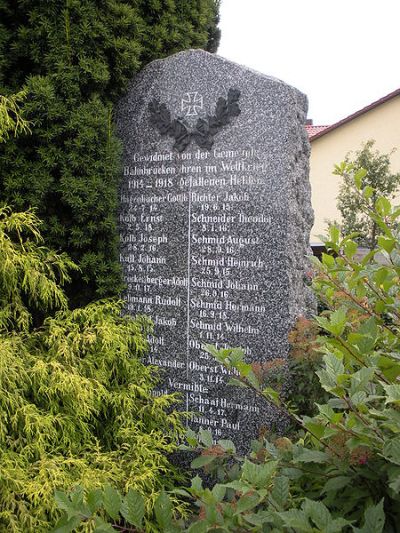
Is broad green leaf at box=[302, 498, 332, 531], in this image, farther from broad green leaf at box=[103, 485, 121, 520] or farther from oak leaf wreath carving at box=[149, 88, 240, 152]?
oak leaf wreath carving at box=[149, 88, 240, 152]

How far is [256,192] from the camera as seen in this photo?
3785 millimetres

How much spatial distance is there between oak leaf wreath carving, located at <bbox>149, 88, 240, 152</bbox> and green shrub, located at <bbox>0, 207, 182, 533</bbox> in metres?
1.07

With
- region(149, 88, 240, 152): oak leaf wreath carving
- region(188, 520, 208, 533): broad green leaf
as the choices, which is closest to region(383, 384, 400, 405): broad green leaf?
region(188, 520, 208, 533): broad green leaf

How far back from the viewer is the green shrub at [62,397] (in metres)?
2.85

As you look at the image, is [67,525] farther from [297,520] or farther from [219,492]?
[297,520]

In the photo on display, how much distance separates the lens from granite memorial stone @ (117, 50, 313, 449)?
3752mm

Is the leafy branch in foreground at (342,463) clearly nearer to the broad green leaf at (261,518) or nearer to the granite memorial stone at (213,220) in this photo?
the broad green leaf at (261,518)

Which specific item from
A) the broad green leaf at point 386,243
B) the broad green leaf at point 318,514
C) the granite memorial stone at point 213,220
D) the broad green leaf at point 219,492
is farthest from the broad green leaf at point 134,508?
the granite memorial stone at point 213,220

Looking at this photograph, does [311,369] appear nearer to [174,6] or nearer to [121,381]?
[121,381]

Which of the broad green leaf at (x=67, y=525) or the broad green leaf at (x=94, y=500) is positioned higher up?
the broad green leaf at (x=94, y=500)

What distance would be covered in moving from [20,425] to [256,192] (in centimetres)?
192

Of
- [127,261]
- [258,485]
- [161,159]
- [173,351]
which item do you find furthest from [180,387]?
[258,485]

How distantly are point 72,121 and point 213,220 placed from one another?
1081mm

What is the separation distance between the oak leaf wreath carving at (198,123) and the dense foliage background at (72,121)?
1.05 ft
